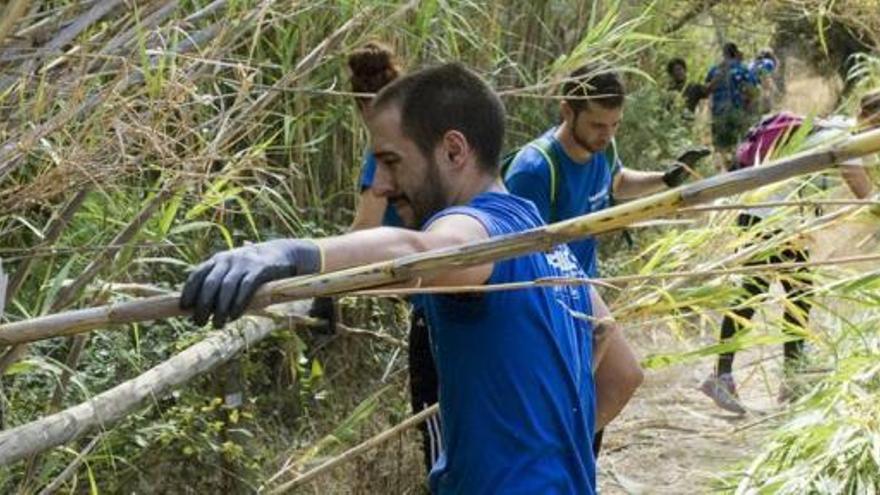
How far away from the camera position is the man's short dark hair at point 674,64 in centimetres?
1152

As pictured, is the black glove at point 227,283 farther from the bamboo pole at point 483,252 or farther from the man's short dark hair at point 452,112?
the man's short dark hair at point 452,112

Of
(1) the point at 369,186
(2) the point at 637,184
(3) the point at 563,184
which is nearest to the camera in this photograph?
(1) the point at 369,186

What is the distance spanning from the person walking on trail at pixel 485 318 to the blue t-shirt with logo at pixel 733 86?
11.2m

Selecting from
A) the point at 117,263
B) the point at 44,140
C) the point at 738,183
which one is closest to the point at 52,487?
the point at 117,263

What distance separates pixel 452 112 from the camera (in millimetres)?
2635

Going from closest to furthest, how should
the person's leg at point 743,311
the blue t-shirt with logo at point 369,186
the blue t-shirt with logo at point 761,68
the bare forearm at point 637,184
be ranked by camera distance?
the blue t-shirt with logo at point 369,186 < the person's leg at point 743,311 < the bare forearm at point 637,184 < the blue t-shirt with logo at point 761,68

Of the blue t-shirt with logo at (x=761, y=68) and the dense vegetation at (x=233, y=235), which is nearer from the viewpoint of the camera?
the dense vegetation at (x=233, y=235)

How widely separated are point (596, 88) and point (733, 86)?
9.31 metres

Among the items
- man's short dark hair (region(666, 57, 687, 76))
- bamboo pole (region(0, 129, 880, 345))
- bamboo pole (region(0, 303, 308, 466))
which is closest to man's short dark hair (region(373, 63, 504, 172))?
bamboo pole (region(0, 303, 308, 466))

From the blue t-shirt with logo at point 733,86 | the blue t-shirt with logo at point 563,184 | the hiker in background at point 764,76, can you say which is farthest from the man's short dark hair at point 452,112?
the hiker in background at point 764,76

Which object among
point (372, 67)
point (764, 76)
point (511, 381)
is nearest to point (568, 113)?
point (372, 67)

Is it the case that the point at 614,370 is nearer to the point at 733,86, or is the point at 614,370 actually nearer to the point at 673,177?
the point at 673,177

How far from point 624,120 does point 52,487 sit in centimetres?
602

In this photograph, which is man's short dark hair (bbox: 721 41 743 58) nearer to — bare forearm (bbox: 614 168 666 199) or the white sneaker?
the white sneaker
